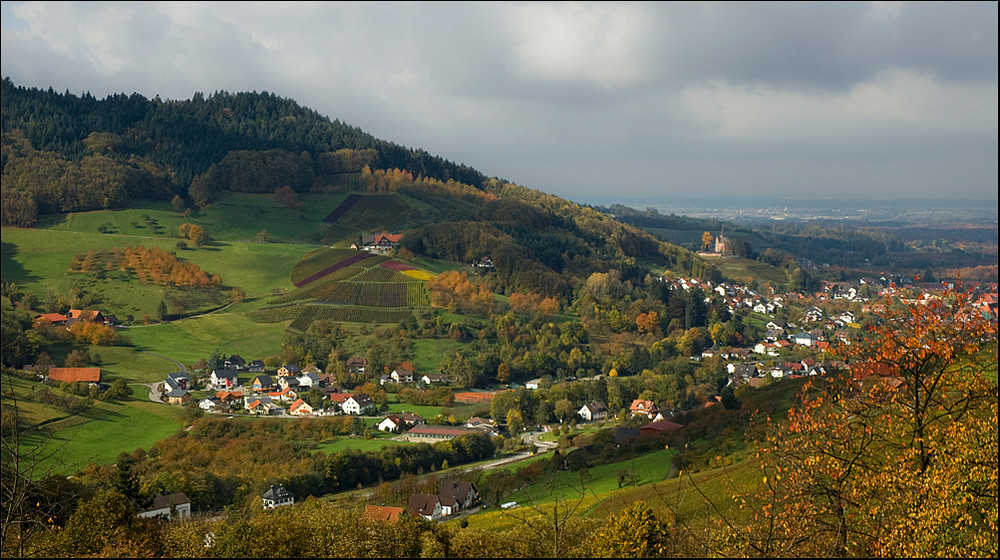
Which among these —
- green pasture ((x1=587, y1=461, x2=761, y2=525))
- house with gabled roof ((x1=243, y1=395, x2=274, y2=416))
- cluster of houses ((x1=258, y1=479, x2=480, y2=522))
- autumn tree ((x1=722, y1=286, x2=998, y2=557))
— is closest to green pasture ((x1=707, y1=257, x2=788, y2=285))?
house with gabled roof ((x1=243, y1=395, x2=274, y2=416))

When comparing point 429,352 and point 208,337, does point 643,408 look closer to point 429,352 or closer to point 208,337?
point 429,352

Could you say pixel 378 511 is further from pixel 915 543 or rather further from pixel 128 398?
pixel 128 398

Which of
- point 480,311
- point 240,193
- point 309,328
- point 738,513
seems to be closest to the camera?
point 738,513

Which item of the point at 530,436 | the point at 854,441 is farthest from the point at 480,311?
the point at 854,441

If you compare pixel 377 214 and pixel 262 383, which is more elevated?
pixel 377 214

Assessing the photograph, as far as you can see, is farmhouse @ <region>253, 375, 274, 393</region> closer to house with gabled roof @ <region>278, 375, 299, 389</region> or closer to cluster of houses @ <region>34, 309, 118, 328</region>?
A: house with gabled roof @ <region>278, 375, 299, 389</region>

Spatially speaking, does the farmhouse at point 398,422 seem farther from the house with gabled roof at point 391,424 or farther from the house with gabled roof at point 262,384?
the house with gabled roof at point 262,384

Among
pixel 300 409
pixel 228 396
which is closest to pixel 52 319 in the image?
pixel 228 396
